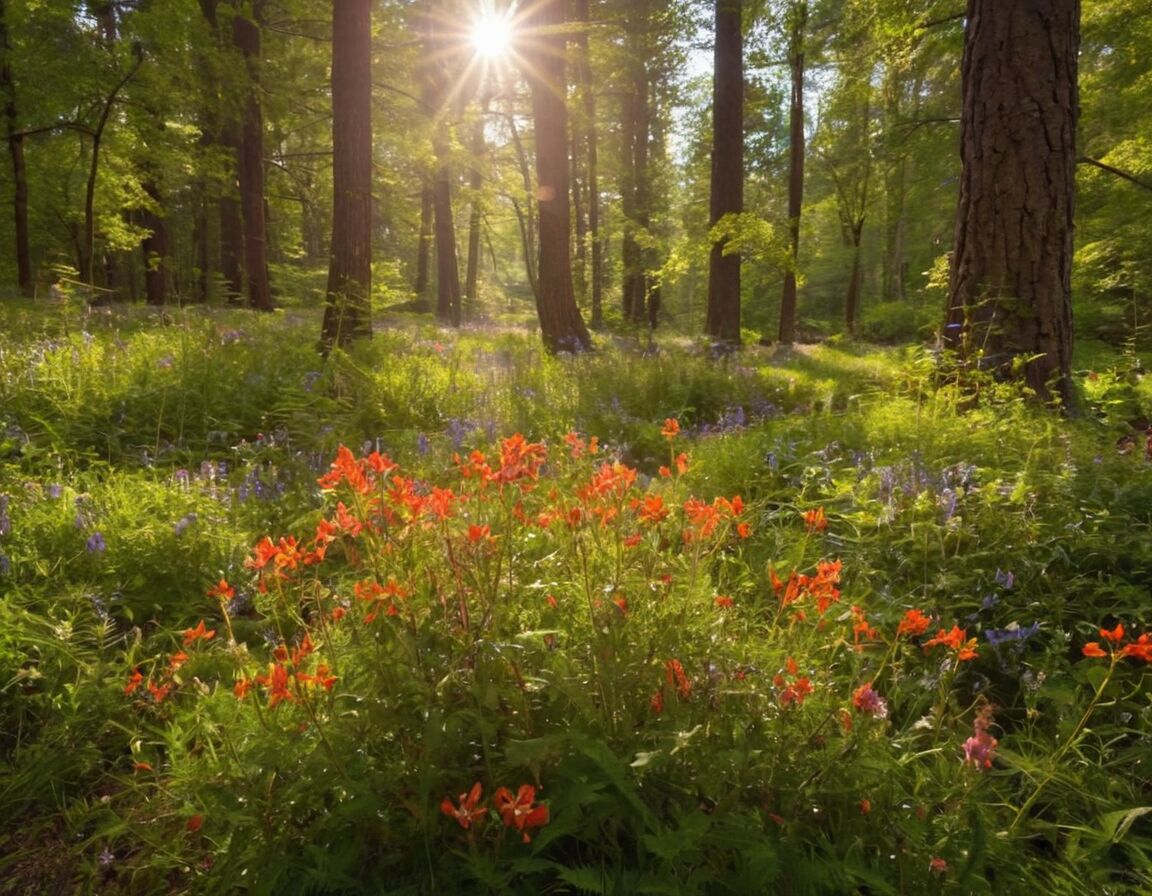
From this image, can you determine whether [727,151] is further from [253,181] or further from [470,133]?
[470,133]

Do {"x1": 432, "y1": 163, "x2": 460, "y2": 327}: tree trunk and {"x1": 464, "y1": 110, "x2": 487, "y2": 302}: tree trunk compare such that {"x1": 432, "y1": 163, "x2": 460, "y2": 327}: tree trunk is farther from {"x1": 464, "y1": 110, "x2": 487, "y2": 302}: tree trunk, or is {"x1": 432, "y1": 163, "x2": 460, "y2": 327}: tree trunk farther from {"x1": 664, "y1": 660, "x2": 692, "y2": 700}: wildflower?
{"x1": 664, "y1": 660, "x2": 692, "y2": 700}: wildflower

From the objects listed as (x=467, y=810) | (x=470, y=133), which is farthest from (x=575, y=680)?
(x=470, y=133)

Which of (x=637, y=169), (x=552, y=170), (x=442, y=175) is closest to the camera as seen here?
(x=552, y=170)

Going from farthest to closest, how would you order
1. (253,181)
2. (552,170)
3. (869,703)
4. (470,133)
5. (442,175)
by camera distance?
(470,133), (442,175), (253,181), (552,170), (869,703)

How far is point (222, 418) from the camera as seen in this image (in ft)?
14.7

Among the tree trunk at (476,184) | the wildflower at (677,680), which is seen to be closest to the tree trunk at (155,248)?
the tree trunk at (476,184)

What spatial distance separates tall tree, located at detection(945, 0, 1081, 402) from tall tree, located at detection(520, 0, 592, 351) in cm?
488

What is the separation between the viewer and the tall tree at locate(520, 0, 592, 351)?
817cm

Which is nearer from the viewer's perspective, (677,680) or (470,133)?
(677,680)

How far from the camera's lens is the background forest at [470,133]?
Answer: 10.3 metres

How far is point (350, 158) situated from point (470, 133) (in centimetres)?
1519

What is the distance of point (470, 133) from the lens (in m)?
20.5

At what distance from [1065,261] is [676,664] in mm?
4505

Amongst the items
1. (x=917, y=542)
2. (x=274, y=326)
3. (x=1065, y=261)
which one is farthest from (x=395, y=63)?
(x=917, y=542)
